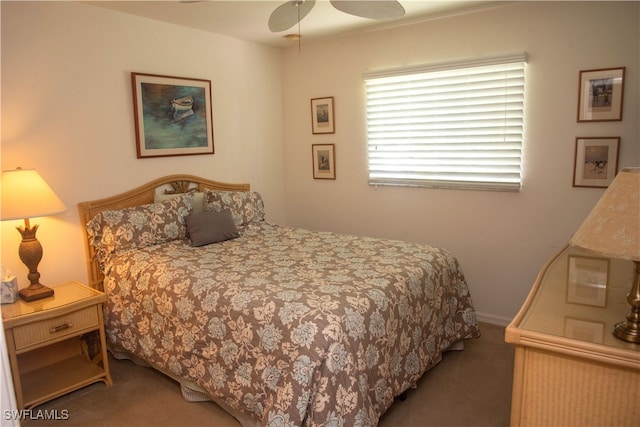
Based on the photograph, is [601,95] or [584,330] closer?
[584,330]

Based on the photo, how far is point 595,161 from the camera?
3117mm

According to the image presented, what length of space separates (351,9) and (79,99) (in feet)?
6.63

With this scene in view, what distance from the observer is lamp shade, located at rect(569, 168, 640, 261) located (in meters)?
1.25

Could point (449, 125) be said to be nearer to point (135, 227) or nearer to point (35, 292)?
point (135, 227)

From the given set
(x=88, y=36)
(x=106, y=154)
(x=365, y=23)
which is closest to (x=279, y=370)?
(x=106, y=154)

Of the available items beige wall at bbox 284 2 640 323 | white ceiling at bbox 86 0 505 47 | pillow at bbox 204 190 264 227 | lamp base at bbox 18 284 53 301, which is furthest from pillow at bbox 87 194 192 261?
beige wall at bbox 284 2 640 323

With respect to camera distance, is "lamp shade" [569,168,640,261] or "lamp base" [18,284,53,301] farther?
"lamp base" [18,284,53,301]

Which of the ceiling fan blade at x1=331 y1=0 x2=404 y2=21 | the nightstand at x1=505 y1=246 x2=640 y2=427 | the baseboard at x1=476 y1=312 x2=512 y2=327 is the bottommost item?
the baseboard at x1=476 y1=312 x2=512 y2=327

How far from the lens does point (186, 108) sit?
3809mm

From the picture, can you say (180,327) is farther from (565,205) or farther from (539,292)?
(565,205)

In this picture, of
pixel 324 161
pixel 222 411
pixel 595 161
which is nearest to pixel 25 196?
pixel 222 411

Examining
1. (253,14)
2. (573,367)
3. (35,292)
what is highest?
(253,14)

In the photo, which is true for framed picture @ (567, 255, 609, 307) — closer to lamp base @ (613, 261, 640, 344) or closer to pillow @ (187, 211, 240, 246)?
lamp base @ (613, 261, 640, 344)

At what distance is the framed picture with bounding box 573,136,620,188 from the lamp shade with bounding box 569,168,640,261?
200 centimetres
